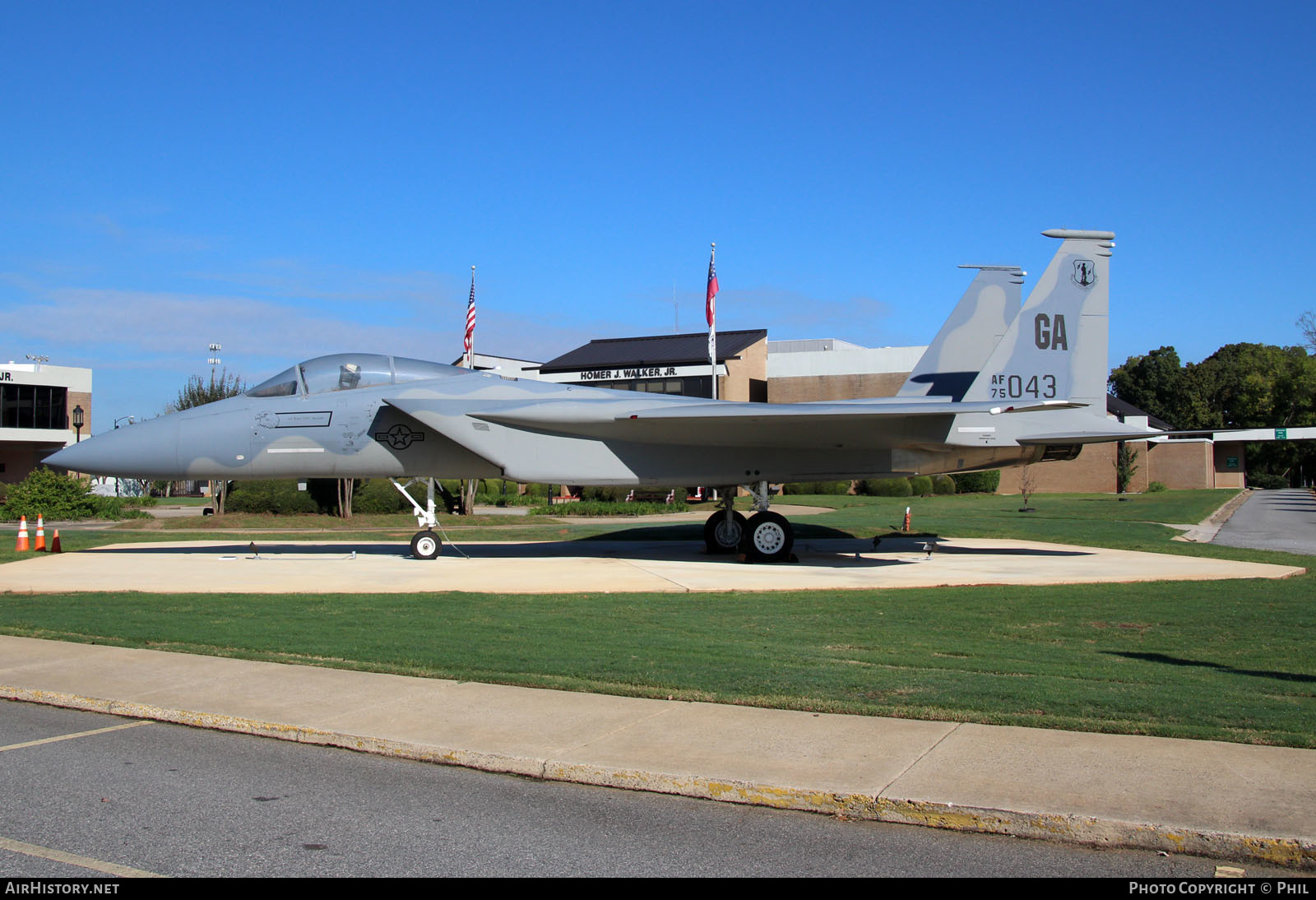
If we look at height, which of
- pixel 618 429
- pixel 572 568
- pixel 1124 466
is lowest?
pixel 572 568

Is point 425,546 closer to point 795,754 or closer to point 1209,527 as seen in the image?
point 795,754

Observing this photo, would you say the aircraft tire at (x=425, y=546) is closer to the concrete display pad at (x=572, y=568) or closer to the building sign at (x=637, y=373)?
the concrete display pad at (x=572, y=568)

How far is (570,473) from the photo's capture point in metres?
16.6

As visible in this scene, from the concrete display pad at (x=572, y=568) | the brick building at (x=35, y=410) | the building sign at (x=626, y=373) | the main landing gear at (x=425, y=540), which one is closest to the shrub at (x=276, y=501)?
the concrete display pad at (x=572, y=568)

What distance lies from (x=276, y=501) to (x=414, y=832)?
28.3 m

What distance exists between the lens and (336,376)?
657 inches

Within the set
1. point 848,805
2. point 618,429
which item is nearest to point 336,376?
point 618,429

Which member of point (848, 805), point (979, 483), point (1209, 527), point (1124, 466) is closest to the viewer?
point (848, 805)

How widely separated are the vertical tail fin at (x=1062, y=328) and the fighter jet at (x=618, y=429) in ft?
0.10

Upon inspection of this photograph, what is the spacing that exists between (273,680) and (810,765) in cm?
448

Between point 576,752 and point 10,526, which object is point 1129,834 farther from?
point 10,526

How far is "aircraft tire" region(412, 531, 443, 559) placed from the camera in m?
17.1

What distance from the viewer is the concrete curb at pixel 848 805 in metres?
4.10

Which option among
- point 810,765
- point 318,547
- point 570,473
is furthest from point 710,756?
point 318,547
